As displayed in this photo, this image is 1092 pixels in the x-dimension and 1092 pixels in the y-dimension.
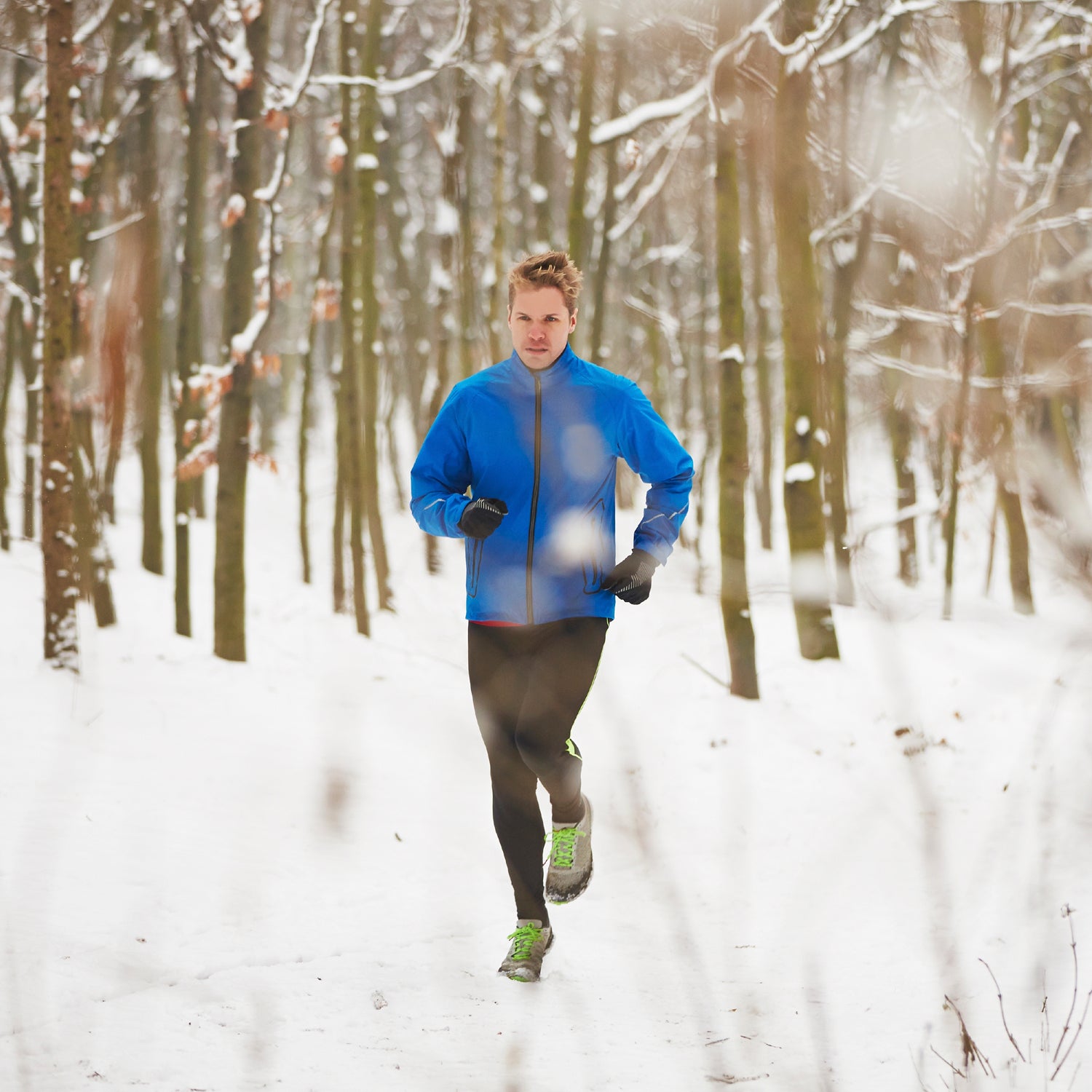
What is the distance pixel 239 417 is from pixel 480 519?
5546 mm

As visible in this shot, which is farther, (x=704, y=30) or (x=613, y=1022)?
(x=613, y=1022)

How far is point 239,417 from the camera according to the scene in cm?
805

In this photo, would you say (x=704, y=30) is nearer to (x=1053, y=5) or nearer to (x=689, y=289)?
(x=1053, y=5)

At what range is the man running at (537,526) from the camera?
129 inches

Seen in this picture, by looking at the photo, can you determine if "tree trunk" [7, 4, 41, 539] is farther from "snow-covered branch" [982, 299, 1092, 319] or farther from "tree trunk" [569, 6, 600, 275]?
"snow-covered branch" [982, 299, 1092, 319]

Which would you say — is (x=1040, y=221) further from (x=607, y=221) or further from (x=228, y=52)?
(x=228, y=52)

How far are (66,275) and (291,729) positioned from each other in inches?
122

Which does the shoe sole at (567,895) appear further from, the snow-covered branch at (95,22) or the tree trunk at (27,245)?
the snow-covered branch at (95,22)

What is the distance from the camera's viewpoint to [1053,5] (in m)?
9.06

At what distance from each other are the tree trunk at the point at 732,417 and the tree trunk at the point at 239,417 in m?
3.63

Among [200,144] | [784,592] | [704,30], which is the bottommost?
[784,592]

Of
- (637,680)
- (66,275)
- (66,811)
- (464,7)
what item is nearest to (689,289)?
(464,7)

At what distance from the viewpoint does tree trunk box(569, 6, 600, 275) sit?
27.8ft

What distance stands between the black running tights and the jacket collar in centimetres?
79
